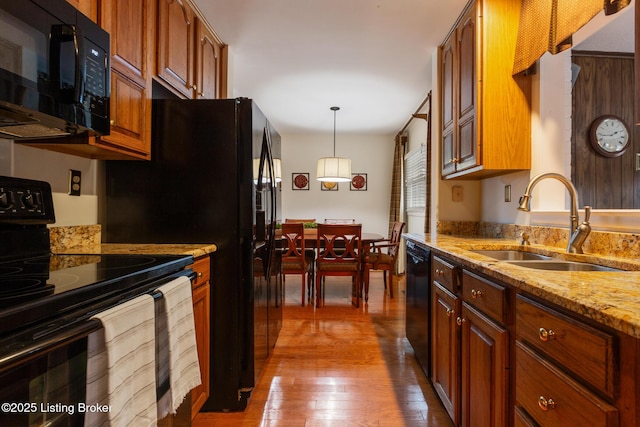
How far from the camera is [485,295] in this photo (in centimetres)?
118

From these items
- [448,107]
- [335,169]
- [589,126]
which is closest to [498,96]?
[448,107]

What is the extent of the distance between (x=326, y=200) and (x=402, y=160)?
146cm

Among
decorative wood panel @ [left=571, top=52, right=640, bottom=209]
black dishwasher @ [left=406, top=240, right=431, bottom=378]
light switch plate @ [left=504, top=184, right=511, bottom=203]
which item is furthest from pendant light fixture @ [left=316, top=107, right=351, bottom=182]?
decorative wood panel @ [left=571, top=52, right=640, bottom=209]

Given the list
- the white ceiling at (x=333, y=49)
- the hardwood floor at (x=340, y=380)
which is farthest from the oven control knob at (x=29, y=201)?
the white ceiling at (x=333, y=49)

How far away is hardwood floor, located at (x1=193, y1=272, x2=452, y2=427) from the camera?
1.70 meters

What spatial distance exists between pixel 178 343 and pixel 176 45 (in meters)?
1.70

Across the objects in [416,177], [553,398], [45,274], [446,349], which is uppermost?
[416,177]

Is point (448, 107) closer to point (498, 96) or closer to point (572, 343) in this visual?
point (498, 96)

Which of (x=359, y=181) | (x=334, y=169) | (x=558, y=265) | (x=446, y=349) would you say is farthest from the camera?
(x=359, y=181)

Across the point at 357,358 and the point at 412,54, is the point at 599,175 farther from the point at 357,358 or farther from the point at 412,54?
the point at 357,358

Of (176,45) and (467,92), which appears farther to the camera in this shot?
(467,92)

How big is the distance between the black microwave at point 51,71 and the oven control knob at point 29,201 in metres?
0.22

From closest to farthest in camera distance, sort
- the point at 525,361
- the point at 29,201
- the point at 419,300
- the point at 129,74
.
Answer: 1. the point at 525,361
2. the point at 29,201
3. the point at 129,74
4. the point at 419,300

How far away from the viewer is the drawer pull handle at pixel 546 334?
79cm
